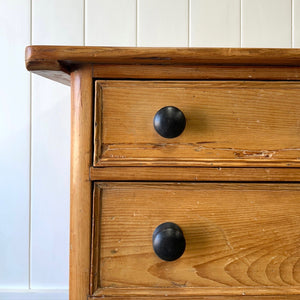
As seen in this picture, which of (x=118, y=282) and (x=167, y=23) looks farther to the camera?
(x=167, y=23)

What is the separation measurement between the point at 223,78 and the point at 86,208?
0.95 feet

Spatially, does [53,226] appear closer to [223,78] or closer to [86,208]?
[86,208]

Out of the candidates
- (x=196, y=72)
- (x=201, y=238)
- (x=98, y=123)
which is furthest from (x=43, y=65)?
(x=201, y=238)

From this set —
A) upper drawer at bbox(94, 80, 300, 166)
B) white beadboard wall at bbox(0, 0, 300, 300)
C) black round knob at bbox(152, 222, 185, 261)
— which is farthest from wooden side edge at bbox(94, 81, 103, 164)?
white beadboard wall at bbox(0, 0, 300, 300)

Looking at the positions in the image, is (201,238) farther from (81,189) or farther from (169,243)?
(81,189)

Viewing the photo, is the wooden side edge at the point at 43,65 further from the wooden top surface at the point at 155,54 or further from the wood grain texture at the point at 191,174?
the wood grain texture at the point at 191,174

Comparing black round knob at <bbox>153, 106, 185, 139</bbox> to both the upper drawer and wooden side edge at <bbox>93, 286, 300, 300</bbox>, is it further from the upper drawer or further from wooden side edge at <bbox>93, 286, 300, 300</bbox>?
wooden side edge at <bbox>93, 286, 300, 300</bbox>

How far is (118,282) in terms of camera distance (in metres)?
0.45

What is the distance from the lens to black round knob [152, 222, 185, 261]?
1.35 feet

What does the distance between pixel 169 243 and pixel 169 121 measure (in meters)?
0.17

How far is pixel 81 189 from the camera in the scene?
0.45 m

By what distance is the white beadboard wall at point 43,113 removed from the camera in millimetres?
851

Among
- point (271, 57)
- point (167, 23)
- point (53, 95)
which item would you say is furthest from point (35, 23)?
point (271, 57)

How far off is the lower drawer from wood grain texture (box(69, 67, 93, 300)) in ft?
0.05
